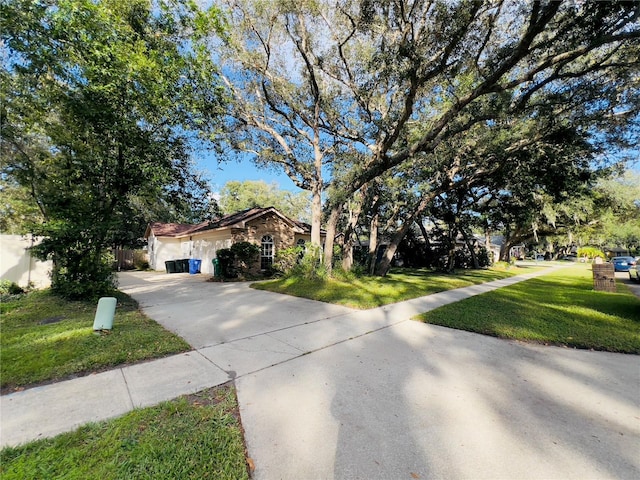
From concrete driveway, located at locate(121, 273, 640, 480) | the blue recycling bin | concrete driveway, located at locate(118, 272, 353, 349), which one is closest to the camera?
concrete driveway, located at locate(121, 273, 640, 480)

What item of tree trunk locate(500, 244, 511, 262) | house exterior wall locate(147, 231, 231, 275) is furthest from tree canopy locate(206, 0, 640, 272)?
tree trunk locate(500, 244, 511, 262)

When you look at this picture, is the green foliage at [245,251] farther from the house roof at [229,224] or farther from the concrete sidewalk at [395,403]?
the concrete sidewalk at [395,403]

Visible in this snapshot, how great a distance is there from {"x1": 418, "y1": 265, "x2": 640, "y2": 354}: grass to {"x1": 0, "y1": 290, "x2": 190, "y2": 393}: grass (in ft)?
17.2

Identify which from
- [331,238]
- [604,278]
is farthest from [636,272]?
[331,238]

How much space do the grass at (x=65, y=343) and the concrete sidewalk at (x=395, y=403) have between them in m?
0.31

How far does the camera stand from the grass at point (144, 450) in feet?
6.04

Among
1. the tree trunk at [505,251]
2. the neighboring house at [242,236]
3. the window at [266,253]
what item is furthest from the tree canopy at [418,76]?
the tree trunk at [505,251]

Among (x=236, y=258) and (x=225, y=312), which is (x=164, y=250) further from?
(x=225, y=312)

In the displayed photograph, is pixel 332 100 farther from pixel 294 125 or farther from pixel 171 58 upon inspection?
pixel 171 58

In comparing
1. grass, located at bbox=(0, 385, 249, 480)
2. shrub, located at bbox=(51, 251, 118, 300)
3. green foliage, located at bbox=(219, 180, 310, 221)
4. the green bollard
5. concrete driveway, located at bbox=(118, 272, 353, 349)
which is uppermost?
green foliage, located at bbox=(219, 180, 310, 221)

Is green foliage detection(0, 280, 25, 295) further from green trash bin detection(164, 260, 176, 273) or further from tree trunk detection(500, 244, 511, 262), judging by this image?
tree trunk detection(500, 244, 511, 262)

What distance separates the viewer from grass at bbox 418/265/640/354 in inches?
182

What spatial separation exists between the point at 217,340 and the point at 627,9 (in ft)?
33.0

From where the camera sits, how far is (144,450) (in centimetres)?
202
